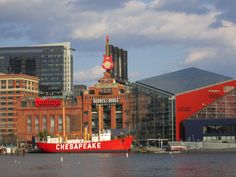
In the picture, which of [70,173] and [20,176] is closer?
[20,176]

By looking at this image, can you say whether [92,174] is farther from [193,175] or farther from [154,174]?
[193,175]

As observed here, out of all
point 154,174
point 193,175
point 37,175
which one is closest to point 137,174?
point 154,174

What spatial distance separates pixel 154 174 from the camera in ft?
322

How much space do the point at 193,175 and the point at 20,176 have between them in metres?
26.7

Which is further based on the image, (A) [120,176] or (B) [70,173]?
(B) [70,173]

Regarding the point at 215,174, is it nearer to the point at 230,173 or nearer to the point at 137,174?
the point at 230,173

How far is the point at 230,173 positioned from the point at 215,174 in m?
2.69

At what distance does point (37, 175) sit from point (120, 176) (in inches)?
549

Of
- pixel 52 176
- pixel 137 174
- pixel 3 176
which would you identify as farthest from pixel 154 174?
pixel 3 176

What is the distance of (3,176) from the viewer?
97062mm

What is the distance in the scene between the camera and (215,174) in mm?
94812

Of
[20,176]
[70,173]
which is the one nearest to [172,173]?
[70,173]

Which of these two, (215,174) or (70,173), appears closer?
(215,174)

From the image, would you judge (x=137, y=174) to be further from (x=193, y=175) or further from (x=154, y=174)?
(x=193, y=175)
